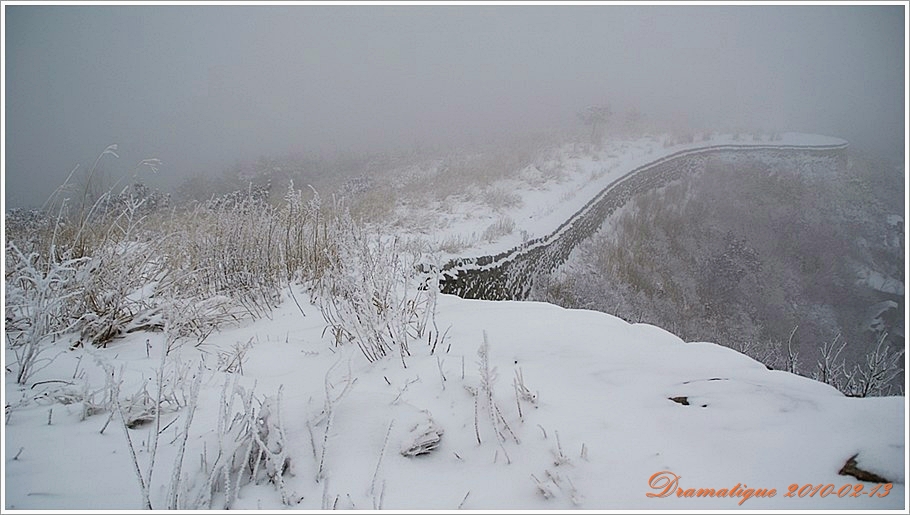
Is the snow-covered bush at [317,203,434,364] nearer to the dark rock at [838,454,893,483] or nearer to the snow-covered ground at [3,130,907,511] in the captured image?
the snow-covered ground at [3,130,907,511]

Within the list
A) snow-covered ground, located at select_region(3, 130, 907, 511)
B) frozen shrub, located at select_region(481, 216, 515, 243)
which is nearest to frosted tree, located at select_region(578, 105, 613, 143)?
frozen shrub, located at select_region(481, 216, 515, 243)

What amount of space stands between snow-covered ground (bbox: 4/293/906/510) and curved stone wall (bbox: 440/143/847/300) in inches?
143

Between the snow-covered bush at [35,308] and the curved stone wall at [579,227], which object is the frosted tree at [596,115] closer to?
the curved stone wall at [579,227]

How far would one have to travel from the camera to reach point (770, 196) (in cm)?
1648

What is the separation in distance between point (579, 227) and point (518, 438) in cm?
977

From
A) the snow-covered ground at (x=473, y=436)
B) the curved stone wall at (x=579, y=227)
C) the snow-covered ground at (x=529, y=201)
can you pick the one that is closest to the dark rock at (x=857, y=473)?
the snow-covered ground at (x=473, y=436)

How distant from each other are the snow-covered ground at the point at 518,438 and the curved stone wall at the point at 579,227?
364 cm

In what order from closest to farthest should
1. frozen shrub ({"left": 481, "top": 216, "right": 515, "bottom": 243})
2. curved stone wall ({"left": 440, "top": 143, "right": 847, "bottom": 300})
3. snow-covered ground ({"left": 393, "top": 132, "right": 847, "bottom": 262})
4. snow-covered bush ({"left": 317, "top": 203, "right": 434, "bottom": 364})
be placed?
snow-covered bush ({"left": 317, "top": 203, "right": 434, "bottom": 364}), curved stone wall ({"left": 440, "top": 143, "right": 847, "bottom": 300}), frozen shrub ({"left": 481, "top": 216, "right": 515, "bottom": 243}), snow-covered ground ({"left": 393, "top": 132, "right": 847, "bottom": 262})

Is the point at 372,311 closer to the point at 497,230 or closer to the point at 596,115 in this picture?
the point at 497,230

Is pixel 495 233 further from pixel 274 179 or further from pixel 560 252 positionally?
pixel 274 179

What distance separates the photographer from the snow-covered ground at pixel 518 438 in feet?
4.21

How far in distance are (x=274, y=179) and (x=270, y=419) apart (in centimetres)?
1594

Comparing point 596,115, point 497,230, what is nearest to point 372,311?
point 497,230

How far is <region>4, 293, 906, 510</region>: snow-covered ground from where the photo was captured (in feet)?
4.21
